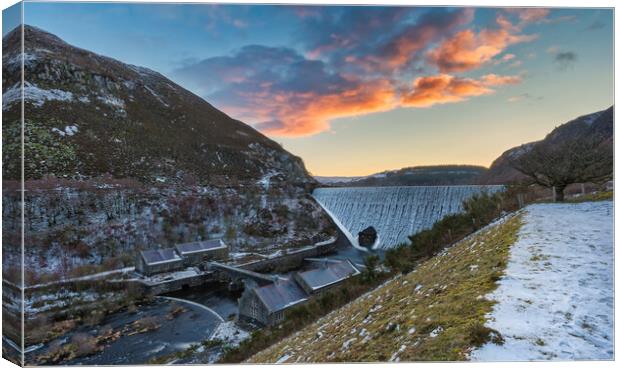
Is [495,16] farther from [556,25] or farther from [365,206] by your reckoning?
[365,206]

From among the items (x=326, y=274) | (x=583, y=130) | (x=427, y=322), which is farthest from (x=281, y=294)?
(x=583, y=130)

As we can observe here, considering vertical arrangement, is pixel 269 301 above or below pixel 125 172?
below

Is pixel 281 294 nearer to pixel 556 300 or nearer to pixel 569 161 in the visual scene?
pixel 569 161

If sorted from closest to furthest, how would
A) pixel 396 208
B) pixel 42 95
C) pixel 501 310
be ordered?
pixel 501 310, pixel 396 208, pixel 42 95

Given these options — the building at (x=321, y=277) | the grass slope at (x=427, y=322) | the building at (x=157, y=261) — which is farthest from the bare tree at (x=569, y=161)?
the building at (x=157, y=261)

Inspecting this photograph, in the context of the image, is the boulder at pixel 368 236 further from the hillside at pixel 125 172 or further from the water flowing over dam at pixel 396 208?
the hillside at pixel 125 172

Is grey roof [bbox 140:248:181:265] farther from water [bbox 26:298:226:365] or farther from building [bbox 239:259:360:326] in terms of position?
building [bbox 239:259:360:326]
